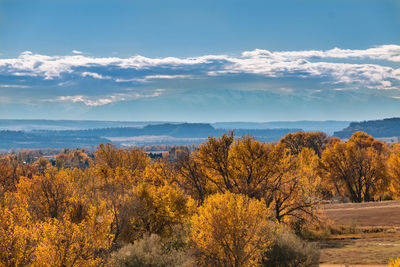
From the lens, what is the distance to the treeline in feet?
103

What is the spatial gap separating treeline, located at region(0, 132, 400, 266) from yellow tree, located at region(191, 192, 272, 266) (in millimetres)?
79

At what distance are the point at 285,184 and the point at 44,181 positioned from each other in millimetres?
29423

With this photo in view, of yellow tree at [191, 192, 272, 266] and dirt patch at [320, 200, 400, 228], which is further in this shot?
dirt patch at [320, 200, 400, 228]

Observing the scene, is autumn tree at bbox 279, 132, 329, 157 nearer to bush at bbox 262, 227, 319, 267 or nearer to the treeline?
the treeline

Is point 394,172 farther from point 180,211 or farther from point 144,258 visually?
point 144,258

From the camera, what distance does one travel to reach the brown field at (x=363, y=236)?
4031 centimetres

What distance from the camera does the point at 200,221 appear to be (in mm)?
33562

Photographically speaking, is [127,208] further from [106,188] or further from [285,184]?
[285,184]

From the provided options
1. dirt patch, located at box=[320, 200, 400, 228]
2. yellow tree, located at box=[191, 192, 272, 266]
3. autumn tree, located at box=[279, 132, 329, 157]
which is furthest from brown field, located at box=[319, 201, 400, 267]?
autumn tree, located at box=[279, 132, 329, 157]

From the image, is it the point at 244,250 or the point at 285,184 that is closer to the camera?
the point at 244,250

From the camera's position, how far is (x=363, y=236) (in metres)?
53.4

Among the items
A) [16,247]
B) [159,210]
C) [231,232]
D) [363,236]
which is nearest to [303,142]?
[363,236]

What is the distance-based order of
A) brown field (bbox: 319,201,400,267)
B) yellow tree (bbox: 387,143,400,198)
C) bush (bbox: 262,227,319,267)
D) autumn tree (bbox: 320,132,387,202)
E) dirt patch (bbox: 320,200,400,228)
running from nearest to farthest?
1. bush (bbox: 262,227,319,267)
2. brown field (bbox: 319,201,400,267)
3. dirt patch (bbox: 320,200,400,228)
4. yellow tree (bbox: 387,143,400,198)
5. autumn tree (bbox: 320,132,387,202)

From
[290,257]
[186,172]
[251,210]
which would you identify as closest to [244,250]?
[251,210]
